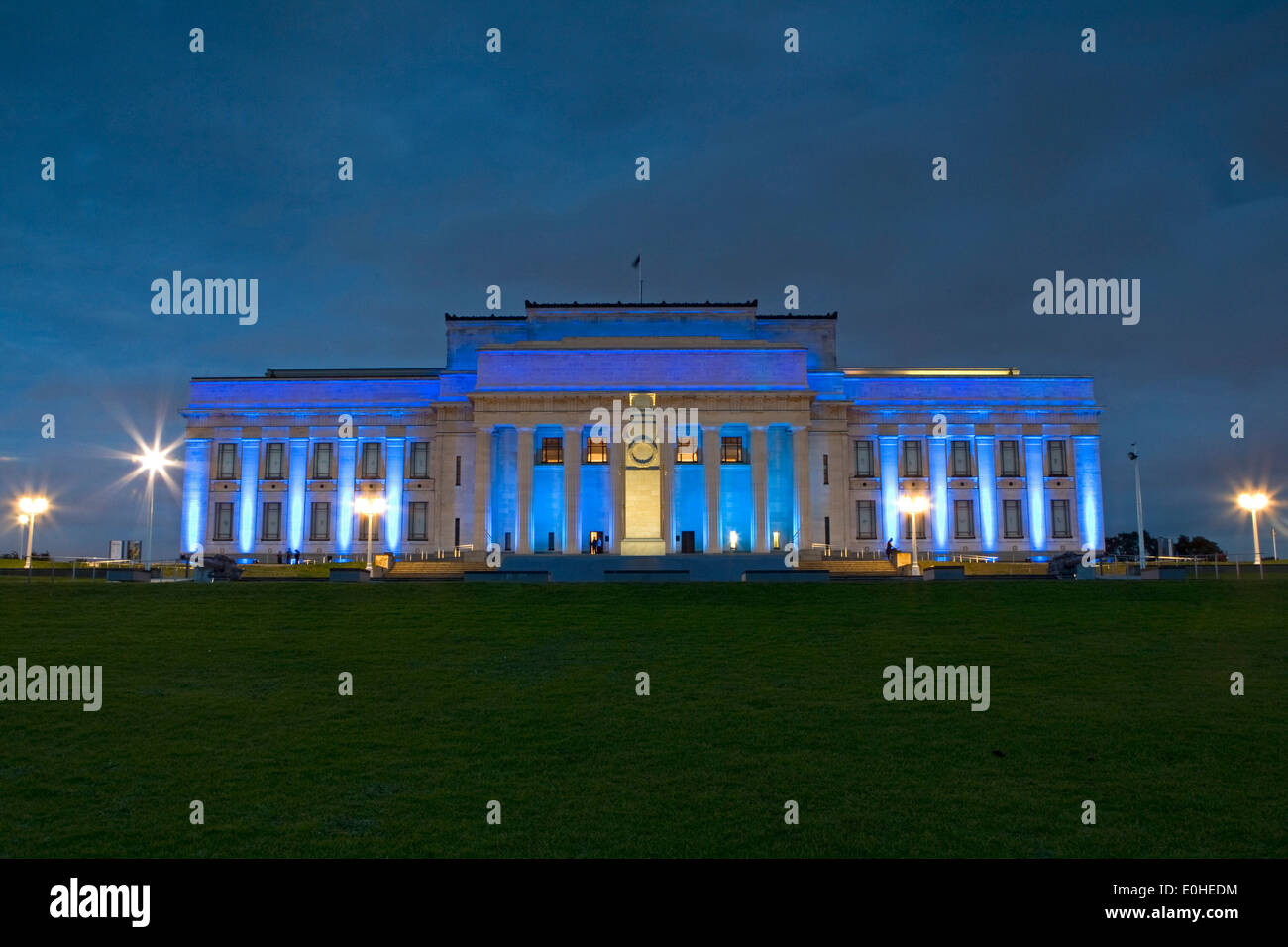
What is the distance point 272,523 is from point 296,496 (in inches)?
106

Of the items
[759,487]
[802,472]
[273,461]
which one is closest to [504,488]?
[759,487]

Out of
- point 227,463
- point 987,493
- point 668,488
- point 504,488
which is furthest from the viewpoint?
point 227,463

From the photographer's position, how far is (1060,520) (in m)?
71.7

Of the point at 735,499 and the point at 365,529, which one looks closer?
the point at 735,499

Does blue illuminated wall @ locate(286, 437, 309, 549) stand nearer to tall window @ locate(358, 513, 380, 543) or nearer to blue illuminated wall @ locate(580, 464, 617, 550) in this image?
tall window @ locate(358, 513, 380, 543)

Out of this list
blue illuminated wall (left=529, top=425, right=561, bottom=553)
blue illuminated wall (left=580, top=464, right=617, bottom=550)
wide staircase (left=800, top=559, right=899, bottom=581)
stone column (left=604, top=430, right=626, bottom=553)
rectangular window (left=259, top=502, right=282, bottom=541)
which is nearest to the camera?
wide staircase (left=800, top=559, right=899, bottom=581)

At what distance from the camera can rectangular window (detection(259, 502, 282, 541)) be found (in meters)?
71.9

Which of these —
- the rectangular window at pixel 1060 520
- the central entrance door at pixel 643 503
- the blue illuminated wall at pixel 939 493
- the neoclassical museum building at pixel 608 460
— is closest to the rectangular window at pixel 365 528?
the neoclassical museum building at pixel 608 460

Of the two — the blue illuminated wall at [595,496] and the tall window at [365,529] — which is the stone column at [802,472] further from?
the tall window at [365,529]

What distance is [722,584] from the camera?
3444cm

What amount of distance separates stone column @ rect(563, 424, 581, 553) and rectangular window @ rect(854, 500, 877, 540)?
70.2ft

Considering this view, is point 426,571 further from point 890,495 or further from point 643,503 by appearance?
point 890,495

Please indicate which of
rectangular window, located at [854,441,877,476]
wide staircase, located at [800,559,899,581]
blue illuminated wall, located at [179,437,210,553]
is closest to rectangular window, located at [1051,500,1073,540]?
rectangular window, located at [854,441,877,476]

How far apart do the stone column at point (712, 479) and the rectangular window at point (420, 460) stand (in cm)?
2148
